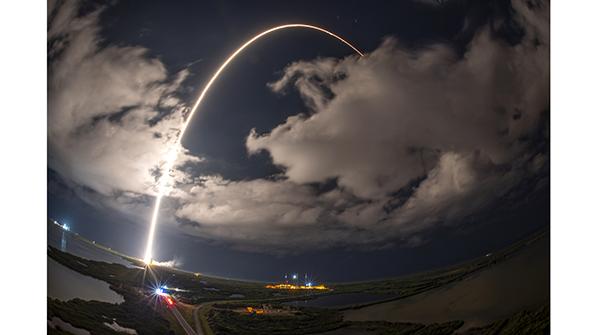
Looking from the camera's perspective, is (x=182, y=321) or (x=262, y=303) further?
(x=182, y=321)

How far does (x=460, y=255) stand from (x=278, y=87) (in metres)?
2.33

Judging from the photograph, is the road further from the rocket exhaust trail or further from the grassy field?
the rocket exhaust trail

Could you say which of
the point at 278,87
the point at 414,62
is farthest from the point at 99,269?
the point at 414,62

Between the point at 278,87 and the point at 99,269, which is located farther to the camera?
→ the point at 99,269

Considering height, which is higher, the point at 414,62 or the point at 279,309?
the point at 414,62

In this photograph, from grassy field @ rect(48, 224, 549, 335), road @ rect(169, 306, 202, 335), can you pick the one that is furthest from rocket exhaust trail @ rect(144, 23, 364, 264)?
road @ rect(169, 306, 202, 335)

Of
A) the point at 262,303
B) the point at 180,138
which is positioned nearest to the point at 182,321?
the point at 262,303

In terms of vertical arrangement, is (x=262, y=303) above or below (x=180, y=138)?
below

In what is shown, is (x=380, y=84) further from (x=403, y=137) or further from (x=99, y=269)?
(x=99, y=269)

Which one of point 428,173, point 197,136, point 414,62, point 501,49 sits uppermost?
point 501,49

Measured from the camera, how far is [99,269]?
5.93 meters

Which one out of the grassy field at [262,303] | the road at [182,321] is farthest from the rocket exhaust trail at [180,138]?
the road at [182,321]

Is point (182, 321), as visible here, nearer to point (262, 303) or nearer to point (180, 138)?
point (262, 303)

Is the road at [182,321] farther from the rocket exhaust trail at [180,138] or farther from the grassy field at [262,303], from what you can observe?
the rocket exhaust trail at [180,138]
